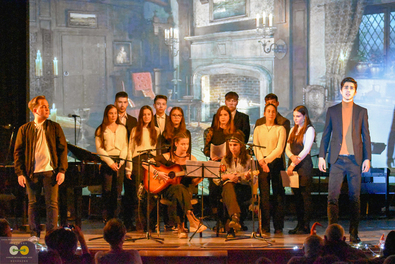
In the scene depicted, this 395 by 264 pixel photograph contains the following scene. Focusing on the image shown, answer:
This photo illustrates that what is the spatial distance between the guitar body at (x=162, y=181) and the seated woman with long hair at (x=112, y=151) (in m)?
0.45

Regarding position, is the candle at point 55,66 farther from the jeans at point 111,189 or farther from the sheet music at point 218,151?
the sheet music at point 218,151

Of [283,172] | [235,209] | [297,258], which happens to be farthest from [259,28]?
[297,258]

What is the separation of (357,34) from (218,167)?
334cm

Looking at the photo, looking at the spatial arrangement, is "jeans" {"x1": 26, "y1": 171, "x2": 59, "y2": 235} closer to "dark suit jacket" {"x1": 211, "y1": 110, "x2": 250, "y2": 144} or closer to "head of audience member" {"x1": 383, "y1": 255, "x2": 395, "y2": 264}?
"dark suit jacket" {"x1": 211, "y1": 110, "x2": 250, "y2": 144}

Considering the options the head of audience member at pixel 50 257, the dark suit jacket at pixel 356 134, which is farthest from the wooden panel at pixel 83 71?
the head of audience member at pixel 50 257

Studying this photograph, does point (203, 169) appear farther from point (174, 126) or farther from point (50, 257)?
point (50, 257)

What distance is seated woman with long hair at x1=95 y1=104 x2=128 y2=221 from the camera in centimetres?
564

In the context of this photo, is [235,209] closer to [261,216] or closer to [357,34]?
[261,216]

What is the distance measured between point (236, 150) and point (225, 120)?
0.45 meters

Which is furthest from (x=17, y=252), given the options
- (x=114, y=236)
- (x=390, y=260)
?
(x=390, y=260)

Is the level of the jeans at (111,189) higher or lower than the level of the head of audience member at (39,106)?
lower

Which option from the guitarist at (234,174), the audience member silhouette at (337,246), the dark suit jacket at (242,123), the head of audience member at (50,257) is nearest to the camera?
the head of audience member at (50,257)

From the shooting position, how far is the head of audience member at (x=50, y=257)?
115 inches

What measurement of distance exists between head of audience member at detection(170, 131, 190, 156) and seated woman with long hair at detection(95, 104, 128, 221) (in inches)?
23.9
